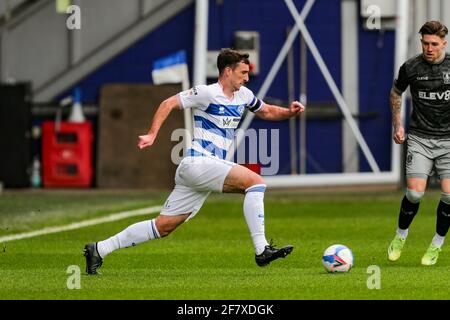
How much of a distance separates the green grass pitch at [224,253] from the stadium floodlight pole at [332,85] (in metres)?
2.32

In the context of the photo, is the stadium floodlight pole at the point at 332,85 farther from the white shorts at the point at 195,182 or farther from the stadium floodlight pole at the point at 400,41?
the white shorts at the point at 195,182

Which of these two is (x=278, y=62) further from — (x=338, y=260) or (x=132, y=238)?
(x=132, y=238)

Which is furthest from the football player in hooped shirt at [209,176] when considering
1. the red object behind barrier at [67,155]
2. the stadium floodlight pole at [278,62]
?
the red object behind barrier at [67,155]

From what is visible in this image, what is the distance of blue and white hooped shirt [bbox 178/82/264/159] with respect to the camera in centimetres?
1317

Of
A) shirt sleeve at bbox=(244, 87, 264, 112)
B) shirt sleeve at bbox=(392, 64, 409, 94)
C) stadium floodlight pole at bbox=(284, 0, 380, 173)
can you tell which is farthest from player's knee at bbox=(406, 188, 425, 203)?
stadium floodlight pole at bbox=(284, 0, 380, 173)

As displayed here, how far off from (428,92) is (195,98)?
2510 mm

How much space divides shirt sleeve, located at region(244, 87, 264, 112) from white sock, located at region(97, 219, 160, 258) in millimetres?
1447

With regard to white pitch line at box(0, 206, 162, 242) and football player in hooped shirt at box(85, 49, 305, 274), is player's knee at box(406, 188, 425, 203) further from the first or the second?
white pitch line at box(0, 206, 162, 242)

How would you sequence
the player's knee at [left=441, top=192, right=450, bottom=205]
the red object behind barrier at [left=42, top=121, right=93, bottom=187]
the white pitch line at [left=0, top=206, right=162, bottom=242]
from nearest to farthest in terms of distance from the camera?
1. the player's knee at [left=441, top=192, right=450, bottom=205]
2. the white pitch line at [left=0, top=206, right=162, bottom=242]
3. the red object behind barrier at [left=42, top=121, right=93, bottom=187]

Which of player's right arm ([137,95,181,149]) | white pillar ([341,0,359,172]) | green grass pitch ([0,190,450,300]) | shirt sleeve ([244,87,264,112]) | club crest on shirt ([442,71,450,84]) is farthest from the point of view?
white pillar ([341,0,359,172])

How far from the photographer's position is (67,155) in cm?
2711

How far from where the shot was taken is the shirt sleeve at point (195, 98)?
1315cm

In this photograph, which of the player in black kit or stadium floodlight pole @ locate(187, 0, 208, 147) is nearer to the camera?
the player in black kit

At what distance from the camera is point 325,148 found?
90.5 ft
